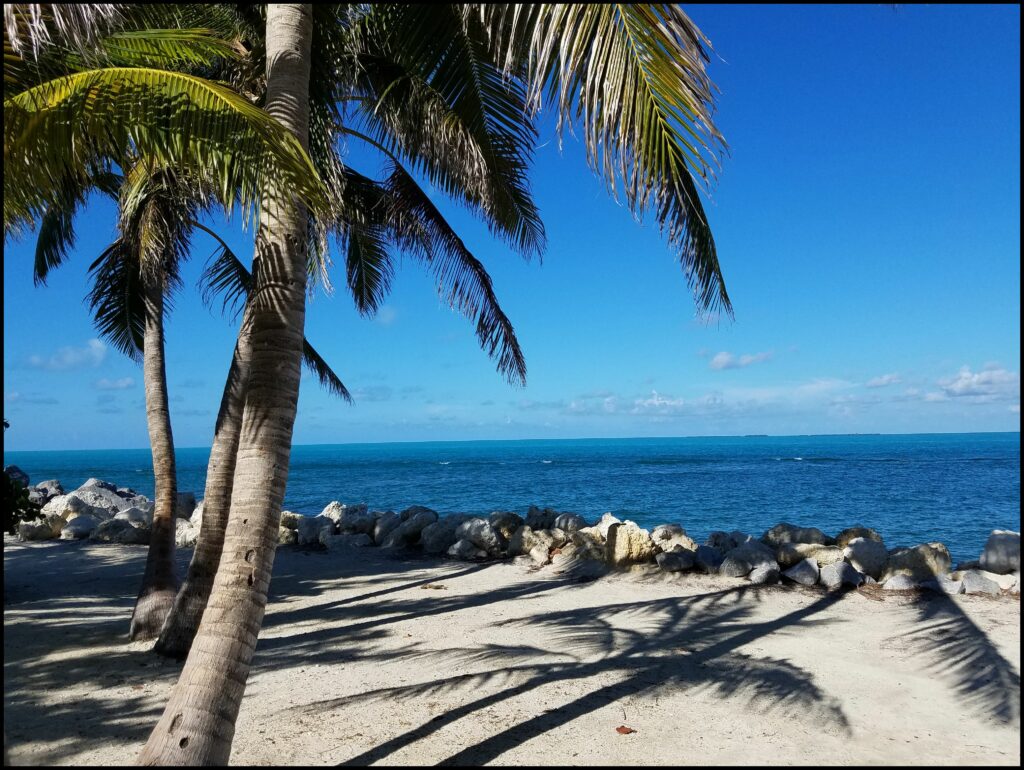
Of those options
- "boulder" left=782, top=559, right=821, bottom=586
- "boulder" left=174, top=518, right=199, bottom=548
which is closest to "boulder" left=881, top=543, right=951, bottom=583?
"boulder" left=782, top=559, right=821, bottom=586

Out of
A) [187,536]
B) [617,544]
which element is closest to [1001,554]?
[617,544]

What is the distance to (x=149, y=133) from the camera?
3.97 m

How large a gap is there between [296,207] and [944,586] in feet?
26.3

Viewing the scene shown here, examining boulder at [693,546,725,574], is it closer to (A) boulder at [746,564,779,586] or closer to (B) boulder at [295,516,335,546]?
(A) boulder at [746,564,779,586]

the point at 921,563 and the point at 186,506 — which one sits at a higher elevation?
the point at 186,506

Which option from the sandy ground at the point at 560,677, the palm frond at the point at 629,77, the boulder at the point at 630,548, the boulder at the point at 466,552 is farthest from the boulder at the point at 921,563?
the palm frond at the point at 629,77

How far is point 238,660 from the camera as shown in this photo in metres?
3.55

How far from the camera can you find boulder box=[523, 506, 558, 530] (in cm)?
1197

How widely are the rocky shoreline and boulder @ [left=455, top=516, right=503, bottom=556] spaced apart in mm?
16

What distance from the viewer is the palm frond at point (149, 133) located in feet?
12.1

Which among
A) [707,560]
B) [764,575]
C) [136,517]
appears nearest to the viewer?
[764,575]

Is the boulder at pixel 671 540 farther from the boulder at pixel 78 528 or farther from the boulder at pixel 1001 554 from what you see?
the boulder at pixel 78 528

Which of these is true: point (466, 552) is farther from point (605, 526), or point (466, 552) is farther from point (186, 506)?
point (186, 506)

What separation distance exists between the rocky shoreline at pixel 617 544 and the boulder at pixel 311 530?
0.7 inches
